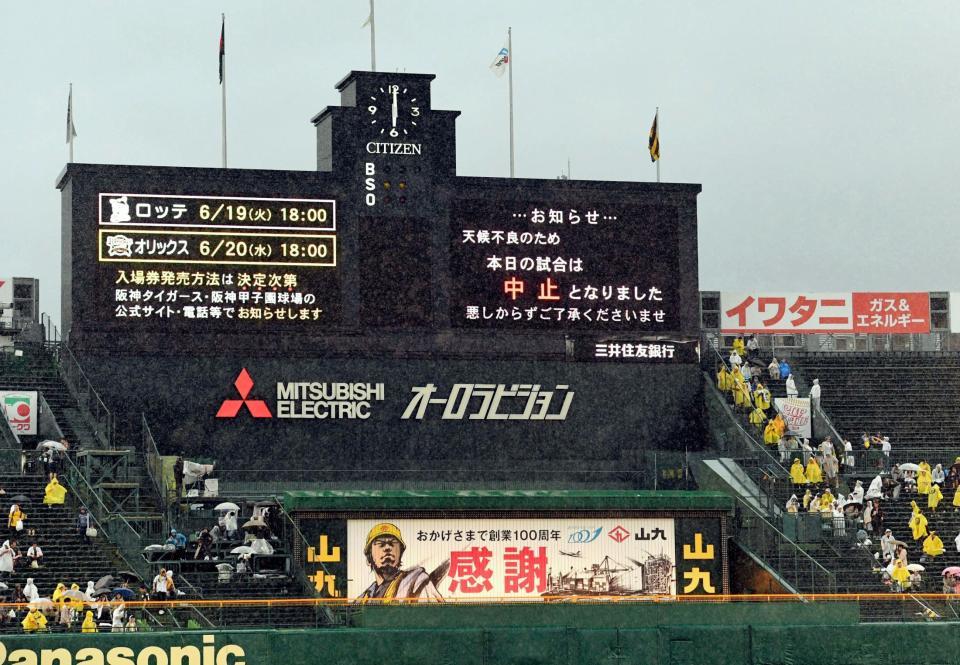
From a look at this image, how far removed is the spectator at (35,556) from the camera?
131 ft

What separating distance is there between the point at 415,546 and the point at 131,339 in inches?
359

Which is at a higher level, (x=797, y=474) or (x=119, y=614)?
(x=797, y=474)

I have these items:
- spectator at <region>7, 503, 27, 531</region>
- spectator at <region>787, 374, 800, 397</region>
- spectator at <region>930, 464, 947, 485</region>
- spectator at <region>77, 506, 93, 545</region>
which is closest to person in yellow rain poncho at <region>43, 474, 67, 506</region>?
spectator at <region>77, 506, 93, 545</region>

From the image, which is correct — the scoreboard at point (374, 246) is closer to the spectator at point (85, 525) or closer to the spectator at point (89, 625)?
the spectator at point (85, 525)

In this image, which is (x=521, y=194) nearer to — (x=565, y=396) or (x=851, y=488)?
(x=565, y=396)

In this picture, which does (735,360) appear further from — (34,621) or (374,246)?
(34,621)

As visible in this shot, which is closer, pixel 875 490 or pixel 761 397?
pixel 875 490

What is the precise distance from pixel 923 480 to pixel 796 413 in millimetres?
4778

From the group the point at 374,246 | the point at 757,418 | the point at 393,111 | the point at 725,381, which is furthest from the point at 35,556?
the point at 757,418

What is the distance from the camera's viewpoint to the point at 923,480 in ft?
158

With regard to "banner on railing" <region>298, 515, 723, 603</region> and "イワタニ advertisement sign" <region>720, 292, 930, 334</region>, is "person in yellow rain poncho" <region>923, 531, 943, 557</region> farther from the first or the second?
"イワタニ advertisement sign" <region>720, 292, 930, 334</region>

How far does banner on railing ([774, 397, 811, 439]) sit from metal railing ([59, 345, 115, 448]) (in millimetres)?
18368

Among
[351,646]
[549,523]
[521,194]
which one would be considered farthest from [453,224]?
[351,646]

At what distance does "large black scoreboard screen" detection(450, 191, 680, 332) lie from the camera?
48594mm
